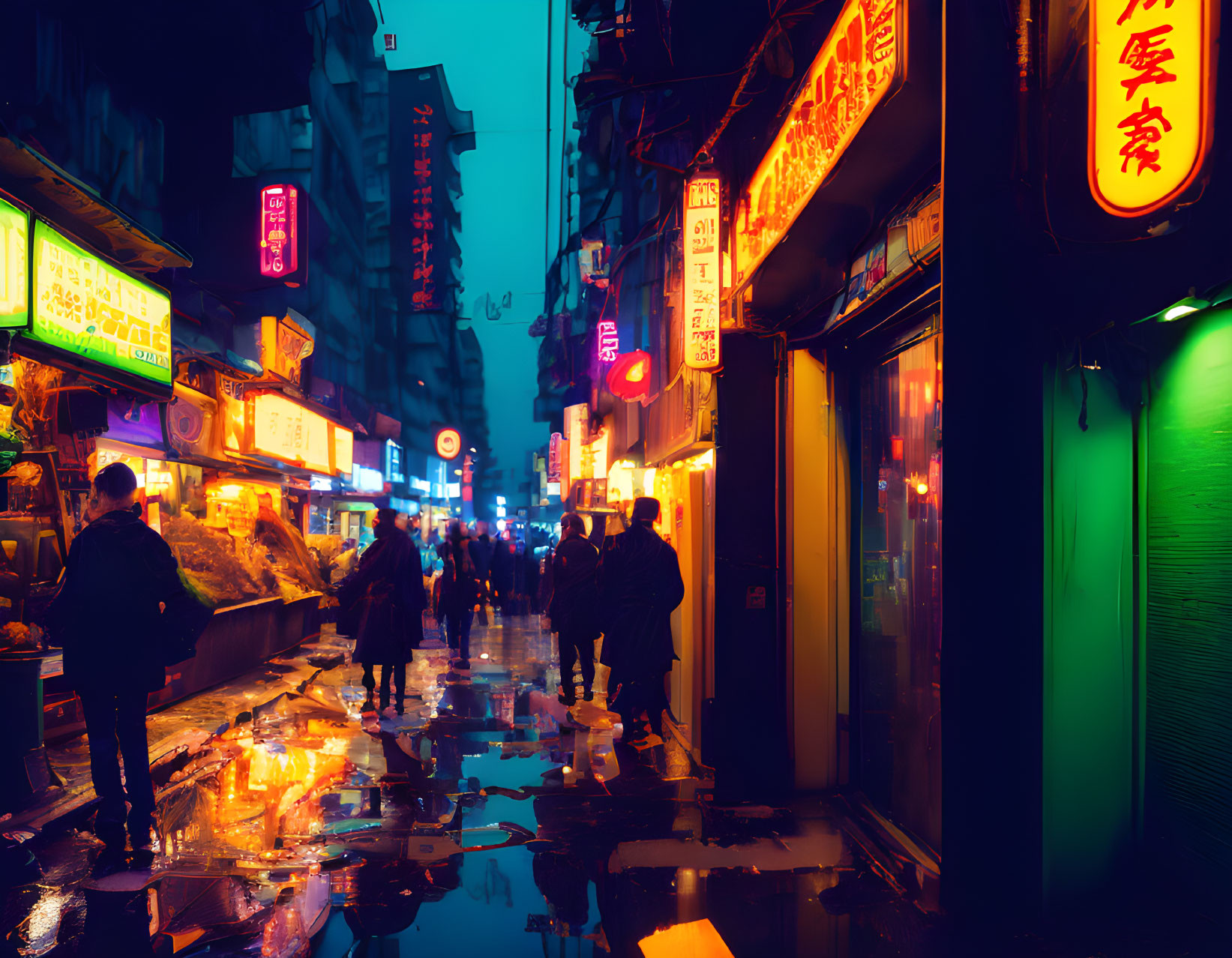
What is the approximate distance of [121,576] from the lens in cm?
535

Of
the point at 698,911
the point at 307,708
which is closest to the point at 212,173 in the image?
the point at 307,708

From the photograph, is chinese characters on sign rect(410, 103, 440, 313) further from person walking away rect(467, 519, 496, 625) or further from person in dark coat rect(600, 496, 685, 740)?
person in dark coat rect(600, 496, 685, 740)

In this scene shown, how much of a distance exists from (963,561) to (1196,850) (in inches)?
70.2

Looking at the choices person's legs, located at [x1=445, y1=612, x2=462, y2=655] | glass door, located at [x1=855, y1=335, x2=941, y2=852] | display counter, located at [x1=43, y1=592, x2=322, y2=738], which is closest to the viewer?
glass door, located at [x1=855, y1=335, x2=941, y2=852]

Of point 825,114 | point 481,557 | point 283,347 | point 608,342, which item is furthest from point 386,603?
point 608,342

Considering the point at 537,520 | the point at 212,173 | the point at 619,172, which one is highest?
the point at 619,172

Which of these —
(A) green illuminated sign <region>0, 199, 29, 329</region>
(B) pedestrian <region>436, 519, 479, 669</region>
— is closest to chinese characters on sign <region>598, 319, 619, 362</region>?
(B) pedestrian <region>436, 519, 479, 669</region>

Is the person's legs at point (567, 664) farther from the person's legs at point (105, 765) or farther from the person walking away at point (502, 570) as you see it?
the person walking away at point (502, 570)

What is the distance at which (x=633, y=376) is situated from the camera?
48.3 ft

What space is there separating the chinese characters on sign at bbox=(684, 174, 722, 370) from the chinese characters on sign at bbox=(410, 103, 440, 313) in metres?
24.5

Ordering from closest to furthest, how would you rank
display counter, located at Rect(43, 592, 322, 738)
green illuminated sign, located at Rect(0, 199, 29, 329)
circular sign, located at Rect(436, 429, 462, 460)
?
green illuminated sign, located at Rect(0, 199, 29, 329) < display counter, located at Rect(43, 592, 322, 738) < circular sign, located at Rect(436, 429, 462, 460)

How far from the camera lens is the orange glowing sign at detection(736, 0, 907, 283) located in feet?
13.7

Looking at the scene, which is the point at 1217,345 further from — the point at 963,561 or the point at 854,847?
the point at 854,847

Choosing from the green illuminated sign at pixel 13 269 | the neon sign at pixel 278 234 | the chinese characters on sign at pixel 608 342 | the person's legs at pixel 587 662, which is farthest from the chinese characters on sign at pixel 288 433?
the green illuminated sign at pixel 13 269
